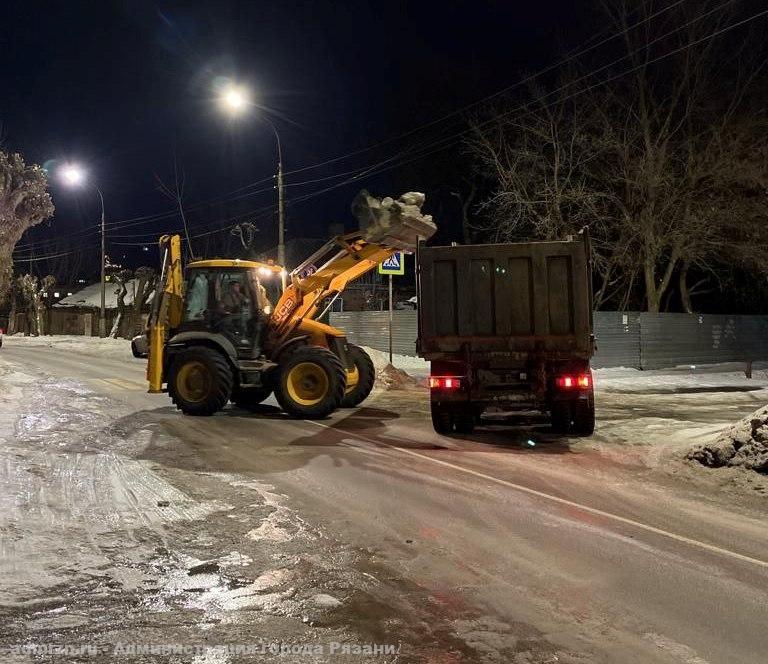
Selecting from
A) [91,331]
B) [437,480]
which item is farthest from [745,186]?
[91,331]

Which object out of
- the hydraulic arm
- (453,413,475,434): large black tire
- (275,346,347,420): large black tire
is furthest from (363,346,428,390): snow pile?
(453,413,475,434): large black tire

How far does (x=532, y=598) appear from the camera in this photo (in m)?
4.51

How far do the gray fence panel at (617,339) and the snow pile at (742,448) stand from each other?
14706 mm

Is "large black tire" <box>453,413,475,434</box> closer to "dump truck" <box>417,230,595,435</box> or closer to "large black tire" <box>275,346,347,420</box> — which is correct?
"dump truck" <box>417,230,595,435</box>

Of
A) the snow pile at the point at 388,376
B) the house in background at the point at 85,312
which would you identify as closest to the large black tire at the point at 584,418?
the snow pile at the point at 388,376

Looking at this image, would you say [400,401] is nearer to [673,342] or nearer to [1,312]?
[673,342]

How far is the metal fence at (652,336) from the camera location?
23656 millimetres

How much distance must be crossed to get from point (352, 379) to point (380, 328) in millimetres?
14002

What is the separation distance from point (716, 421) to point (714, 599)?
8.58m

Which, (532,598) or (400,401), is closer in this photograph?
(532,598)

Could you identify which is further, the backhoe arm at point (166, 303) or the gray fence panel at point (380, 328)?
the gray fence panel at point (380, 328)

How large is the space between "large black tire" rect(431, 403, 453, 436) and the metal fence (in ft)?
42.2

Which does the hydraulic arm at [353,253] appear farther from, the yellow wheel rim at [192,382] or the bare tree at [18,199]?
the bare tree at [18,199]

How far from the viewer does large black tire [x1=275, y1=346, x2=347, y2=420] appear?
40.5 ft
